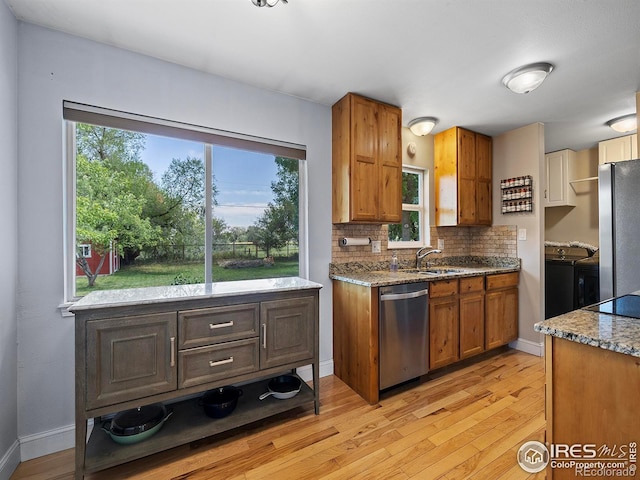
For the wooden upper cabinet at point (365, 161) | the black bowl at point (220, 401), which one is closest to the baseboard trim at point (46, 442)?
the black bowl at point (220, 401)

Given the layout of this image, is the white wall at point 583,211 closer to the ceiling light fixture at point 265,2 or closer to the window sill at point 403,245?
the window sill at point 403,245

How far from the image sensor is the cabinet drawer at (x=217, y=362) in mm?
1656

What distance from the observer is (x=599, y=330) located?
998mm

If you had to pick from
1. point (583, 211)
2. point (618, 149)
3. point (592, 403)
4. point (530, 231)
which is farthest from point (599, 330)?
point (583, 211)

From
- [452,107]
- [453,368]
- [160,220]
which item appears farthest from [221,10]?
[453,368]

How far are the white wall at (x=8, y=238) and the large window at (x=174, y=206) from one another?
0.25m

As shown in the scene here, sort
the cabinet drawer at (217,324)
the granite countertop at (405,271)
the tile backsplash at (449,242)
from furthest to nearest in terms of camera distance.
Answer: the tile backsplash at (449,242), the granite countertop at (405,271), the cabinet drawer at (217,324)

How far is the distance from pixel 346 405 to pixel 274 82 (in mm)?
2608

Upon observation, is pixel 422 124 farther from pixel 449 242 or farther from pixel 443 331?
pixel 443 331

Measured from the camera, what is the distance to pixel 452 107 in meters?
2.75

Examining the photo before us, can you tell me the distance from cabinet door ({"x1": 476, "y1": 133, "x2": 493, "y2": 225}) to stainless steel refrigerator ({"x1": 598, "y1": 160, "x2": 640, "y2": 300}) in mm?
1126

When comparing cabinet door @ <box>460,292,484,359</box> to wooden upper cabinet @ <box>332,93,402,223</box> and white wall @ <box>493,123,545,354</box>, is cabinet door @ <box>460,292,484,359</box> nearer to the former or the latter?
white wall @ <box>493,123,545,354</box>

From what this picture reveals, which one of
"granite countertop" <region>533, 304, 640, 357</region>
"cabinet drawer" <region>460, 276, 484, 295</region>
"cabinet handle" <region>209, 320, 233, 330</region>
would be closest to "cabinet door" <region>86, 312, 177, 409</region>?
"cabinet handle" <region>209, 320, 233, 330</region>

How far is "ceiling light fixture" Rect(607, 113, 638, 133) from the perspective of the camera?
9.29 ft
